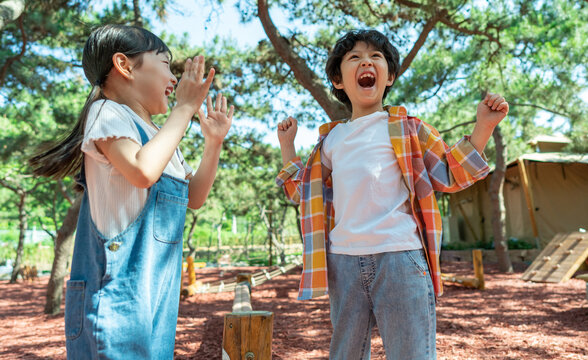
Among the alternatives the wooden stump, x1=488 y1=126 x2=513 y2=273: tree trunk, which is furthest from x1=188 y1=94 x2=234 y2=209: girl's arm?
x1=488 y1=126 x2=513 y2=273: tree trunk

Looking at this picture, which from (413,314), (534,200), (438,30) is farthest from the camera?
(534,200)

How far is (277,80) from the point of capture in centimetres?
685

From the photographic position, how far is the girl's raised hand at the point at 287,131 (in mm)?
Answer: 2012

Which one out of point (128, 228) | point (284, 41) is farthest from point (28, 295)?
point (128, 228)

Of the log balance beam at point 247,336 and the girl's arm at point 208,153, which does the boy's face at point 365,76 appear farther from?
the log balance beam at point 247,336

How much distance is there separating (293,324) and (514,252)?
9013mm

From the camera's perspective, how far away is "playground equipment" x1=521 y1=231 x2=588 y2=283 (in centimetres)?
784

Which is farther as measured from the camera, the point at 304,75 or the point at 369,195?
the point at 304,75

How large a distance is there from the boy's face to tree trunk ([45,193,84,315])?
5247 mm

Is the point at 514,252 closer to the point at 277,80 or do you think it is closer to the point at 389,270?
the point at 277,80

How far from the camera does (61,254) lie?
6594 mm

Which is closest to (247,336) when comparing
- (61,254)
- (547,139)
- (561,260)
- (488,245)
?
(61,254)

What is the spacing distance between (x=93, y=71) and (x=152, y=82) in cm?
19

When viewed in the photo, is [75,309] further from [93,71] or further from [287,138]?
[287,138]
